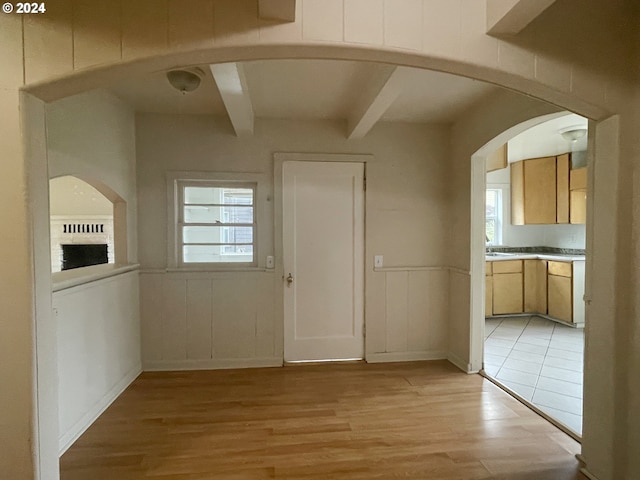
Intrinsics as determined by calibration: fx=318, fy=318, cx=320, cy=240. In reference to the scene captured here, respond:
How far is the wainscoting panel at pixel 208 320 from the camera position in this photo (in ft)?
10.1

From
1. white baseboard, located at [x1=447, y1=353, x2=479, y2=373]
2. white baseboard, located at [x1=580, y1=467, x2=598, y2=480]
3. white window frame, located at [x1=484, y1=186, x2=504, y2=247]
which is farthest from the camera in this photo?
white window frame, located at [x1=484, y1=186, x2=504, y2=247]

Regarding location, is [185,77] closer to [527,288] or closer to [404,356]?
[404,356]

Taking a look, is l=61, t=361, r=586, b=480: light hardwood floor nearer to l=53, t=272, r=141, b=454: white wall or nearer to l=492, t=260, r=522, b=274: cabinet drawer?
l=53, t=272, r=141, b=454: white wall

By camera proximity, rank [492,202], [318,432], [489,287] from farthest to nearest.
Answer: [492,202]
[489,287]
[318,432]

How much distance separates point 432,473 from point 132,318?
8.79ft

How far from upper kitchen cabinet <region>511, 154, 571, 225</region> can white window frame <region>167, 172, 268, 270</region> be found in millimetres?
4090

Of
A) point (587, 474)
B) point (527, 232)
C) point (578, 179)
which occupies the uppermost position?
point (578, 179)

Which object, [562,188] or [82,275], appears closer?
[82,275]

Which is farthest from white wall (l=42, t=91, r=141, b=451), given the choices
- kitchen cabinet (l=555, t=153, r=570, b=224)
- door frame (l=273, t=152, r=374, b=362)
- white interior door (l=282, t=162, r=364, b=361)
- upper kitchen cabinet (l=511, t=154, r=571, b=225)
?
kitchen cabinet (l=555, t=153, r=570, b=224)

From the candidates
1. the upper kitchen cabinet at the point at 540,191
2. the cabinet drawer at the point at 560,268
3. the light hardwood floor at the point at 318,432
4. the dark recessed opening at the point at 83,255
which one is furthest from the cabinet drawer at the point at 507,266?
the dark recessed opening at the point at 83,255

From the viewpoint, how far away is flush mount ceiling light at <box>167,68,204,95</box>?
213 centimetres

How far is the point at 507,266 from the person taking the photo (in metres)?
4.70

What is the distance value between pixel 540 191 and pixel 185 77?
5.02 m

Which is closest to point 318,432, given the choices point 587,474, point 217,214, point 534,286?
point 587,474
